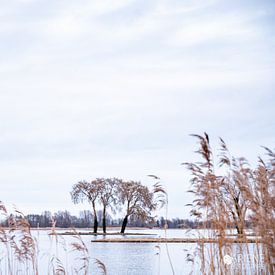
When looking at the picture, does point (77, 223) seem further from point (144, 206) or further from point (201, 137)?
point (201, 137)

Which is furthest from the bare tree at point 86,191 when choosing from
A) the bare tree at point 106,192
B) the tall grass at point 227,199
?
the tall grass at point 227,199

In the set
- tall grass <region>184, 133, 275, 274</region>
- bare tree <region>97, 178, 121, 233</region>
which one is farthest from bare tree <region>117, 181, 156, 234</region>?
tall grass <region>184, 133, 275, 274</region>

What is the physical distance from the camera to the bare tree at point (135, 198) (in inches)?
1660

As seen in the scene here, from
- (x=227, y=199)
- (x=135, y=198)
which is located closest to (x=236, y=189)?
(x=227, y=199)

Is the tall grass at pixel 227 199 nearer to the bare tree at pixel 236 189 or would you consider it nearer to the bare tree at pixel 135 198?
the bare tree at pixel 236 189

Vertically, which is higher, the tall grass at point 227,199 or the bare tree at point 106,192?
the bare tree at point 106,192

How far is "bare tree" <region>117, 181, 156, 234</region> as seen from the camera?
42156 mm

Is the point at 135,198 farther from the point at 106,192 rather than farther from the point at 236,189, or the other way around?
the point at 236,189

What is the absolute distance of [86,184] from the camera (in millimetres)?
44062

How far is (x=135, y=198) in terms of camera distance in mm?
42781

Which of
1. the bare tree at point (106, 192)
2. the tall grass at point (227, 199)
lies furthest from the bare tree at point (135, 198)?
the tall grass at point (227, 199)

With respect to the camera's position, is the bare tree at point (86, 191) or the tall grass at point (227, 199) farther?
the bare tree at point (86, 191)

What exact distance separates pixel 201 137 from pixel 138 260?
12328 mm

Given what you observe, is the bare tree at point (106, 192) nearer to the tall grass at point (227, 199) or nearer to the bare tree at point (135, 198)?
the bare tree at point (135, 198)
